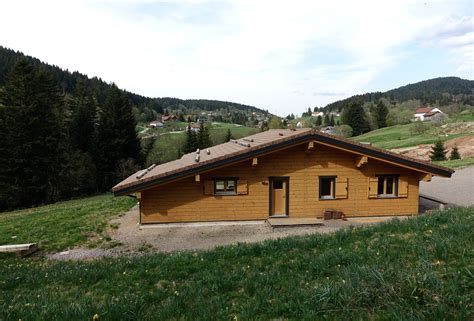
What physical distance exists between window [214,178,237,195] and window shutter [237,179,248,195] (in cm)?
22

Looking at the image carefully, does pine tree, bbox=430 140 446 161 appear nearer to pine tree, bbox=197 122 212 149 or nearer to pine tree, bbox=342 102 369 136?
pine tree, bbox=197 122 212 149

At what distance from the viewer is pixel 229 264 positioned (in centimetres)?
766

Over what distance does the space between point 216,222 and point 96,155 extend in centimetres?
3866

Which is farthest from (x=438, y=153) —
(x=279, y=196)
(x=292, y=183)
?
(x=279, y=196)

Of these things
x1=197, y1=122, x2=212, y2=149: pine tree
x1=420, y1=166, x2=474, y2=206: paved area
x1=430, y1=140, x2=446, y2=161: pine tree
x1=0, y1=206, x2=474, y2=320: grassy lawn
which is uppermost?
x1=197, y1=122, x2=212, y2=149: pine tree

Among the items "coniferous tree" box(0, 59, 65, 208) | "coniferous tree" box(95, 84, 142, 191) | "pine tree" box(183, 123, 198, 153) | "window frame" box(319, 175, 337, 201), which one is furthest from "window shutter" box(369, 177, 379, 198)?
"pine tree" box(183, 123, 198, 153)

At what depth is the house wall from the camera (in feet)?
54.1

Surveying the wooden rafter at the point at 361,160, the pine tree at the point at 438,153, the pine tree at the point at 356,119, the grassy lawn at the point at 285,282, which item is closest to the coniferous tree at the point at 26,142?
the grassy lawn at the point at 285,282

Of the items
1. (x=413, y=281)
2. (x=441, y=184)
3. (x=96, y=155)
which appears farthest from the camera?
(x=96, y=155)

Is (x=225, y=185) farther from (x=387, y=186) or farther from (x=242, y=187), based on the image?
(x=387, y=186)

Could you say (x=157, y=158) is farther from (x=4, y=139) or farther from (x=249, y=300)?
(x=249, y=300)

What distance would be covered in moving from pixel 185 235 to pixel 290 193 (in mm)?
5619

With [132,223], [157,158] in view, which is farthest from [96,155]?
[132,223]

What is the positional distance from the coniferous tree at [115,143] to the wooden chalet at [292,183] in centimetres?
3471
